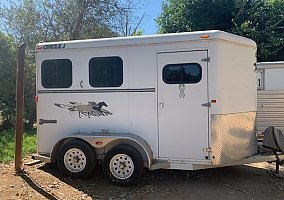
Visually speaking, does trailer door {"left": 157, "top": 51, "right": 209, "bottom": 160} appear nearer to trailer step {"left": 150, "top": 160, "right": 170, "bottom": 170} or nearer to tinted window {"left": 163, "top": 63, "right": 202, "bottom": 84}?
tinted window {"left": 163, "top": 63, "right": 202, "bottom": 84}

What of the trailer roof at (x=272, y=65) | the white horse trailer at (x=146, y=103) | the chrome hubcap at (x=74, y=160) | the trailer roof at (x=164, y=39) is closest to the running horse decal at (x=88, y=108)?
the white horse trailer at (x=146, y=103)

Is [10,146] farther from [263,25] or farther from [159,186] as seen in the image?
[263,25]

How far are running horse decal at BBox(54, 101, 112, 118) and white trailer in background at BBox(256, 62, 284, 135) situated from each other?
4104 millimetres

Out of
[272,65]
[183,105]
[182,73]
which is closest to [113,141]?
[183,105]

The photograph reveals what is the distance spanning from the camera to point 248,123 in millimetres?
6793

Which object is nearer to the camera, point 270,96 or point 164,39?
point 164,39

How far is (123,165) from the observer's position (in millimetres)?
6438

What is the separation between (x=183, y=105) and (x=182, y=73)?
0.53m

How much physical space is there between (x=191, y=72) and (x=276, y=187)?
8.12 ft

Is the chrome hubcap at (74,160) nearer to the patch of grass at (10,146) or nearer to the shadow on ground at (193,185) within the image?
the shadow on ground at (193,185)

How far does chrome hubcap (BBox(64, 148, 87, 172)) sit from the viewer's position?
6746 millimetres

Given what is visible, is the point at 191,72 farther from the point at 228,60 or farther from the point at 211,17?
the point at 211,17

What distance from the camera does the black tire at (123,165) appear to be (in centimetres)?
631

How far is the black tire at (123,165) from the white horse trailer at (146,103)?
17 mm
